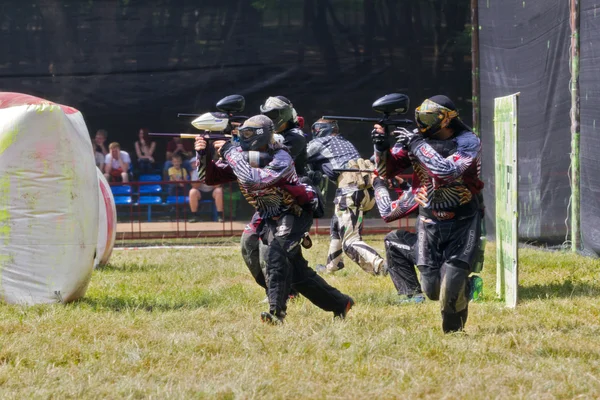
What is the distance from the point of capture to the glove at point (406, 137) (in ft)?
20.6

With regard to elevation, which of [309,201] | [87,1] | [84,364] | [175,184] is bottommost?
[175,184]

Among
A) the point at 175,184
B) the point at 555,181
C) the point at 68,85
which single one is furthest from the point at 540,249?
the point at 68,85

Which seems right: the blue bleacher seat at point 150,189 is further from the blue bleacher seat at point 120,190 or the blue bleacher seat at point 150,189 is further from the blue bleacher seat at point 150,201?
the blue bleacher seat at point 120,190

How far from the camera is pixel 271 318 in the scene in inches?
261

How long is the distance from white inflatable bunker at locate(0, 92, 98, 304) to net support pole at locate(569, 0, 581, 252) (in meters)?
5.40

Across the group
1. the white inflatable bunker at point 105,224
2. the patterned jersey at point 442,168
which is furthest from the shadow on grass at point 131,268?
the patterned jersey at point 442,168

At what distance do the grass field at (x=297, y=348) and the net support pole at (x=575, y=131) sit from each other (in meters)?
2.34

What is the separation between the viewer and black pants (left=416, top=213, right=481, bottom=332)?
606cm

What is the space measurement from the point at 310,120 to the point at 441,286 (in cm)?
990

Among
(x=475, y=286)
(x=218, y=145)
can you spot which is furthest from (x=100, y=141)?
(x=475, y=286)

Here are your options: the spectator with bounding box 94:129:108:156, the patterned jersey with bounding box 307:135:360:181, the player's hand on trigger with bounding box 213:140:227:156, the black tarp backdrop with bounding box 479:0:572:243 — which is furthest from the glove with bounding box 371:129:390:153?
the spectator with bounding box 94:129:108:156

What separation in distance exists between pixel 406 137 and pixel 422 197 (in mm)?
421

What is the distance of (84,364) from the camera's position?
5.44m

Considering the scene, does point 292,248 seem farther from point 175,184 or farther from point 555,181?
point 175,184
